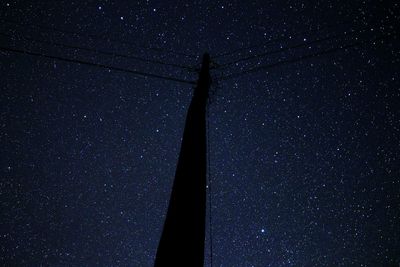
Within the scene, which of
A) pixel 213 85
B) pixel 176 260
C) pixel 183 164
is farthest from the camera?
pixel 213 85

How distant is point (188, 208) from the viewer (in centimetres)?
280

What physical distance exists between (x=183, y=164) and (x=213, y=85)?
215 cm

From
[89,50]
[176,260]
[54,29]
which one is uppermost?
[54,29]

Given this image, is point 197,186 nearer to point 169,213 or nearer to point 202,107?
point 169,213

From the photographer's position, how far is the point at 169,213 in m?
2.78

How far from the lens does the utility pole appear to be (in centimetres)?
260

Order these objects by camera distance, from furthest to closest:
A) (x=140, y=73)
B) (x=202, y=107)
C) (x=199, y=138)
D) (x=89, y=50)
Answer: (x=89, y=50) < (x=140, y=73) < (x=202, y=107) < (x=199, y=138)

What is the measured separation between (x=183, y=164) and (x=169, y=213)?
0.50 meters

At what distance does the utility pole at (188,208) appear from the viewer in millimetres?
2602

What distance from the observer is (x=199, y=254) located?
106 inches

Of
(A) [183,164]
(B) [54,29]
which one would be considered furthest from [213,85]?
(B) [54,29]

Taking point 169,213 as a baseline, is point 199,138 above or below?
above

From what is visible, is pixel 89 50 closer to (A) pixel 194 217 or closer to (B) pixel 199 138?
(B) pixel 199 138

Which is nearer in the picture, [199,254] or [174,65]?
[199,254]
